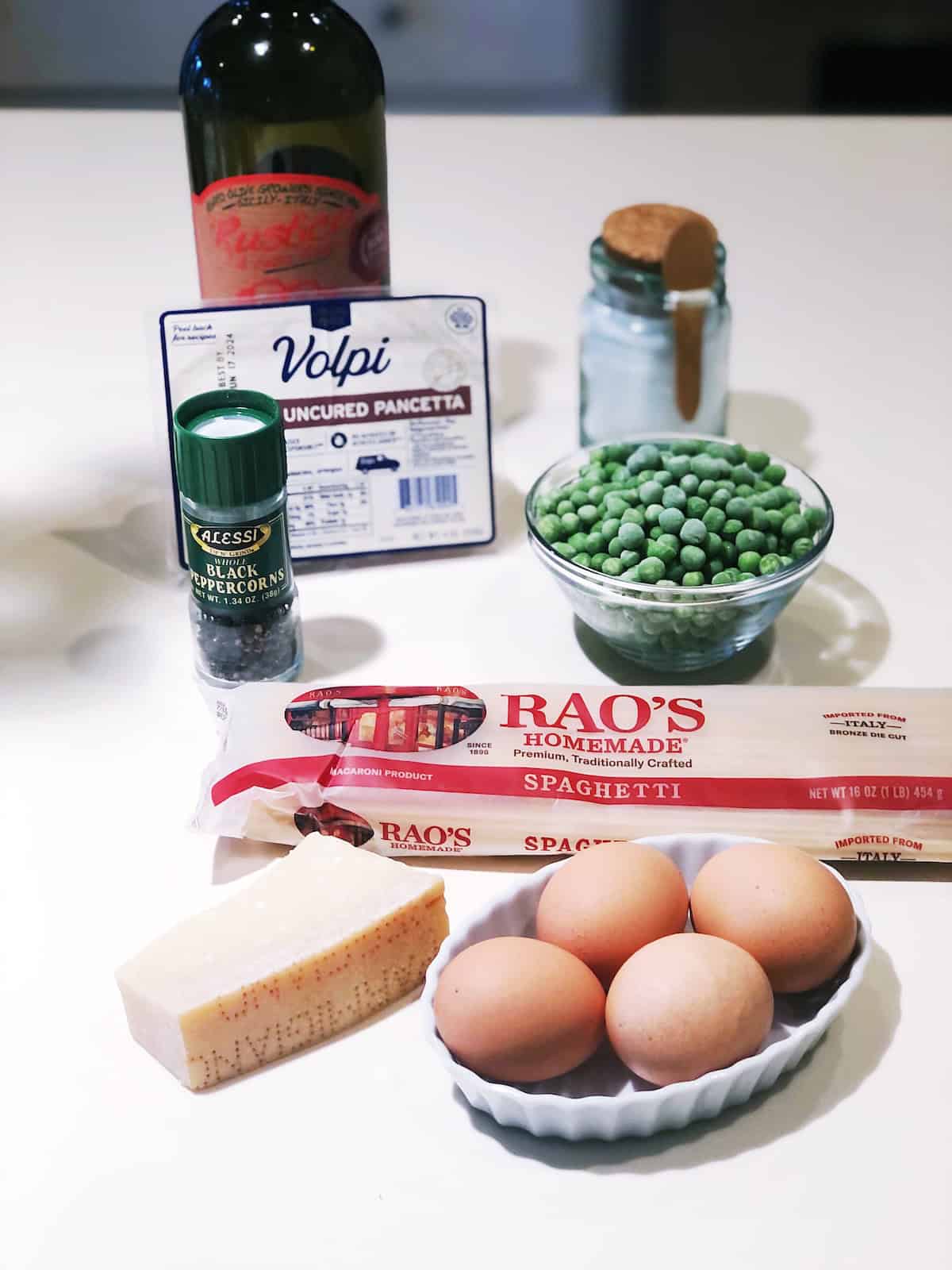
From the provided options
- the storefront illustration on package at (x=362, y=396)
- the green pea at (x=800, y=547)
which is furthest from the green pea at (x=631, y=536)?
the storefront illustration on package at (x=362, y=396)

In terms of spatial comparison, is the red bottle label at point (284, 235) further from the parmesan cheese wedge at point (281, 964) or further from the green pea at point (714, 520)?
the parmesan cheese wedge at point (281, 964)

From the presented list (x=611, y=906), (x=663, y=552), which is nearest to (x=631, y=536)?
(x=663, y=552)

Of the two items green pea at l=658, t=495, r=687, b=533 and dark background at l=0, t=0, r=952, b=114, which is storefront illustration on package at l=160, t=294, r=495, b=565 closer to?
green pea at l=658, t=495, r=687, b=533

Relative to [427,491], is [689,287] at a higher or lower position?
higher

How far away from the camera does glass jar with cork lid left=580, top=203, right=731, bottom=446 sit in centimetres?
124

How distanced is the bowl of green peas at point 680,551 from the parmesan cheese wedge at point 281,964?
267 millimetres

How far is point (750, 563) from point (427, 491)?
30cm

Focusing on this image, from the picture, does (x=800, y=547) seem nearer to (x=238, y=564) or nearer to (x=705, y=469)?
(x=705, y=469)

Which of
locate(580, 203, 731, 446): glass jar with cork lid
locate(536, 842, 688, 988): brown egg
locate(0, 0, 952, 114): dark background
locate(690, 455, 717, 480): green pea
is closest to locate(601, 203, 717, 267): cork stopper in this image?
locate(580, 203, 731, 446): glass jar with cork lid

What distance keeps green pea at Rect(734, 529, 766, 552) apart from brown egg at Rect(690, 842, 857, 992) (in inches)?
10.9

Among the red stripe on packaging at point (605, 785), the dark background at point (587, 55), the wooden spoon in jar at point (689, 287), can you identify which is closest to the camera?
the red stripe on packaging at point (605, 785)

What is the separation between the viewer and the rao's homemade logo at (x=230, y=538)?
94 centimetres

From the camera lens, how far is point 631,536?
0.97 metres

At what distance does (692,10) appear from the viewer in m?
3.19
